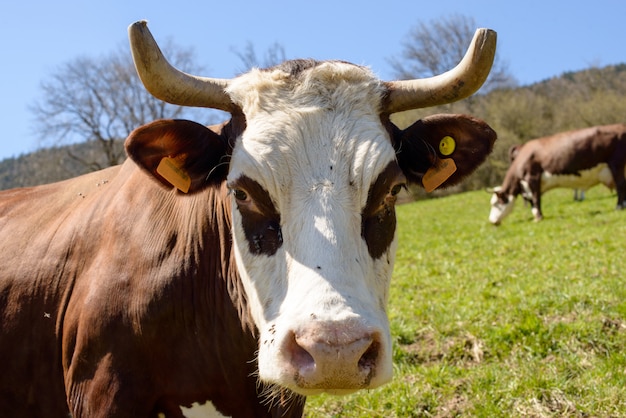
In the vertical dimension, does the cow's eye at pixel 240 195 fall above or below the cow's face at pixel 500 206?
above

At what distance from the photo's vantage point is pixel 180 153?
10.0ft

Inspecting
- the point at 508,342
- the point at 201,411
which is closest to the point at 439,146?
the point at 201,411

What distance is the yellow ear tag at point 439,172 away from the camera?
3.28 meters

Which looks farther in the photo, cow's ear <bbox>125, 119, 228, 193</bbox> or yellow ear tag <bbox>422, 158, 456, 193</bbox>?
yellow ear tag <bbox>422, 158, 456, 193</bbox>

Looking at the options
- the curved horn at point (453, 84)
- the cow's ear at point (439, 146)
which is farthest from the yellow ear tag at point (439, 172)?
the curved horn at point (453, 84)

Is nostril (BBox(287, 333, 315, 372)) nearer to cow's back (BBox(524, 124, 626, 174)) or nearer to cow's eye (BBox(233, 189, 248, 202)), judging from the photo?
cow's eye (BBox(233, 189, 248, 202))

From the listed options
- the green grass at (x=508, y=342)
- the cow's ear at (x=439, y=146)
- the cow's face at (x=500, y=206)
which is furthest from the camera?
the cow's face at (x=500, y=206)

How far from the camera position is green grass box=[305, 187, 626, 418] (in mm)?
4266

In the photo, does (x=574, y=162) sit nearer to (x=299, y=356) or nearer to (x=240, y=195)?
(x=240, y=195)

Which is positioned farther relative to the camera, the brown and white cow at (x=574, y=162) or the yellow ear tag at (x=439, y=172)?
the brown and white cow at (x=574, y=162)

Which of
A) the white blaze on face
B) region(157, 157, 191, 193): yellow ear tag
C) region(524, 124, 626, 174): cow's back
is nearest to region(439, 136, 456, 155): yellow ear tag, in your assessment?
the white blaze on face

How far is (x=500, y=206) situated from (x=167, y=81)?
685 inches

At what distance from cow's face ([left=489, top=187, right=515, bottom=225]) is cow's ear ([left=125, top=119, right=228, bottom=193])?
1617 centimetres

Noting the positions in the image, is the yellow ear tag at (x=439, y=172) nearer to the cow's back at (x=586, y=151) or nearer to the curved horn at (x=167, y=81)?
the curved horn at (x=167, y=81)
